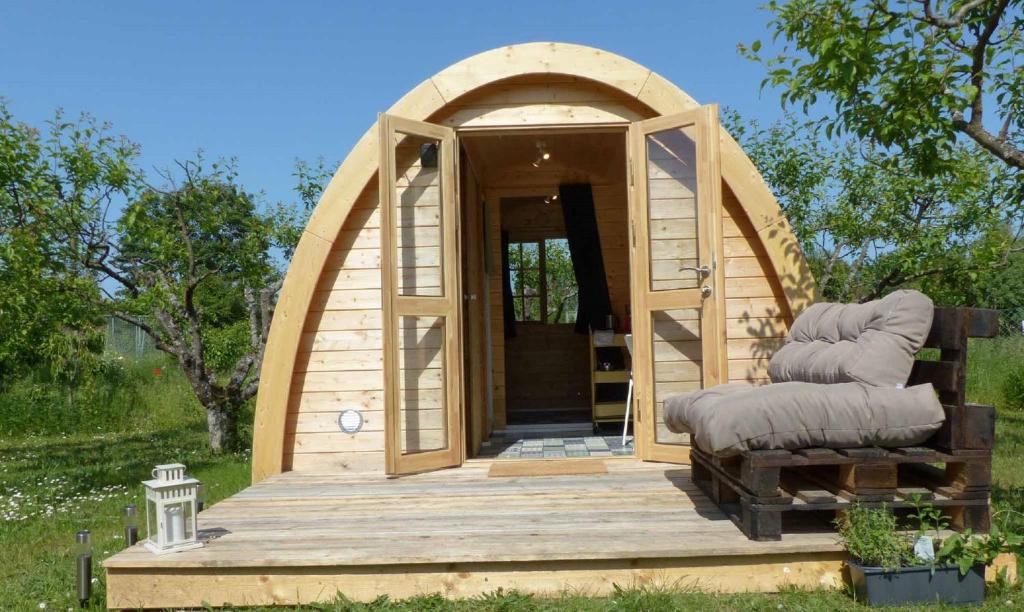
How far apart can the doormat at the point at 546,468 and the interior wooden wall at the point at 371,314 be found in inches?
32.1

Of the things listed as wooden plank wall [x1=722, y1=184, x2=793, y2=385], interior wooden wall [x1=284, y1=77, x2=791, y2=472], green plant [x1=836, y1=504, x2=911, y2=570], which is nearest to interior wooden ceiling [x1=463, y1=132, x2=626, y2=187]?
interior wooden wall [x1=284, y1=77, x2=791, y2=472]

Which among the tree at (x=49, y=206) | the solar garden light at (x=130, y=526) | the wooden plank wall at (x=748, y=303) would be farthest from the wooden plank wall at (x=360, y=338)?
the tree at (x=49, y=206)

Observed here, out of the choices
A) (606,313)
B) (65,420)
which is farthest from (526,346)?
(65,420)

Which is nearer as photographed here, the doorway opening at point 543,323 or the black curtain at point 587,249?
the doorway opening at point 543,323

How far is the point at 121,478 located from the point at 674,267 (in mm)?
4909

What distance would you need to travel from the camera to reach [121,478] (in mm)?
6395

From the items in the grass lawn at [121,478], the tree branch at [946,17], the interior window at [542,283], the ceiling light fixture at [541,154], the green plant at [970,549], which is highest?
the ceiling light fixture at [541,154]

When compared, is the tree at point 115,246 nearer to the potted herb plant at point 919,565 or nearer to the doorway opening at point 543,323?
the doorway opening at point 543,323

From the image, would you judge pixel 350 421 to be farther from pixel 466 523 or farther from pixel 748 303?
pixel 748 303

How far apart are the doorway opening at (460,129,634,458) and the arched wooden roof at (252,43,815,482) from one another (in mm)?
439

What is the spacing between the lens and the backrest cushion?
9.70ft

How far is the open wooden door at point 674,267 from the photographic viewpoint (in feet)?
14.8

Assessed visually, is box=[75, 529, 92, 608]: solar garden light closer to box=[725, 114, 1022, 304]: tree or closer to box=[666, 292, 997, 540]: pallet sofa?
box=[666, 292, 997, 540]: pallet sofa

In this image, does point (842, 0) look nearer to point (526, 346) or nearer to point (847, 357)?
point (847, 357)
